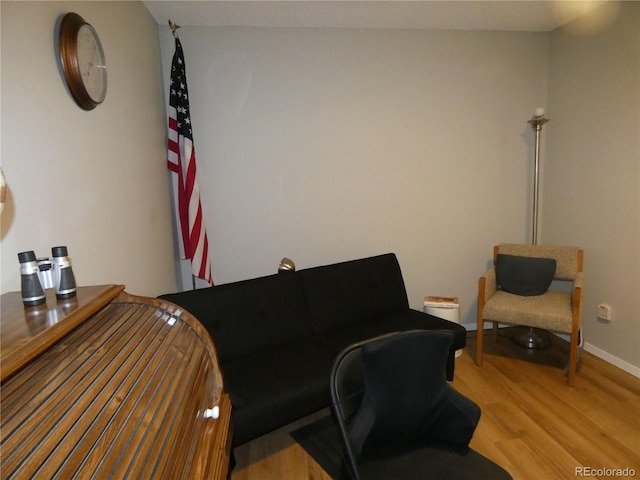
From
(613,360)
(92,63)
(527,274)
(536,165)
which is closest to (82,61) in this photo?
(92,63)

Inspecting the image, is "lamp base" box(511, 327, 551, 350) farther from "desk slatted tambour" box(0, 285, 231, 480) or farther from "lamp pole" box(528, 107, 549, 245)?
"desk slatted tambour" box(0, 285, 231, 480)

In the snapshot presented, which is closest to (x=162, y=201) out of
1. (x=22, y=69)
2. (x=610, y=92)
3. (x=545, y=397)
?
(x=22, y=69)

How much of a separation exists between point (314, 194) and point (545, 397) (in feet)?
6.96

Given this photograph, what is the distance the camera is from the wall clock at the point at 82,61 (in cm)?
142

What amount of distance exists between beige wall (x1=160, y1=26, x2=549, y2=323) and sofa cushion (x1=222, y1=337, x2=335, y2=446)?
105 cm

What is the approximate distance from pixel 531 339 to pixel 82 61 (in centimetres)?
351

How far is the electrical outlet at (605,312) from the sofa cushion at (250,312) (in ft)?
7.35

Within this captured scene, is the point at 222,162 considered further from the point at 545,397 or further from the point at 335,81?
the point at 545,397

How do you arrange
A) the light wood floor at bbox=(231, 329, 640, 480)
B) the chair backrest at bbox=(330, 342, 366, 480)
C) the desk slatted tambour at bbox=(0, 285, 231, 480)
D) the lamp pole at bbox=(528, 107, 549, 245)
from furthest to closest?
the lamp pole at bbox=(528, 107, 549, 245) → the light wood floor at bbox=(231, 329, 640, 480) → the chair backrest at bbox=(330, 342, 366, 480) → the desk slatted tambour at bbox=(0, 285, 231, 480)

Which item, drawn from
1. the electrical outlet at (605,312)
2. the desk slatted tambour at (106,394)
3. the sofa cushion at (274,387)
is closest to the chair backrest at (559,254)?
the electrical outlet at (605,312)

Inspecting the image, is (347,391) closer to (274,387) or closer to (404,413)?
(404,413)

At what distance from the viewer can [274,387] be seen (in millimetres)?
1799

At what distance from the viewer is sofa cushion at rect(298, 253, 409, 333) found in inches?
98.1

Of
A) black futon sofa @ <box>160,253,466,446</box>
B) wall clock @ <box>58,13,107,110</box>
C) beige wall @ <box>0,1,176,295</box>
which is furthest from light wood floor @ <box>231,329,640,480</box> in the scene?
wall clock @ <box>58,13,107,110</box>
